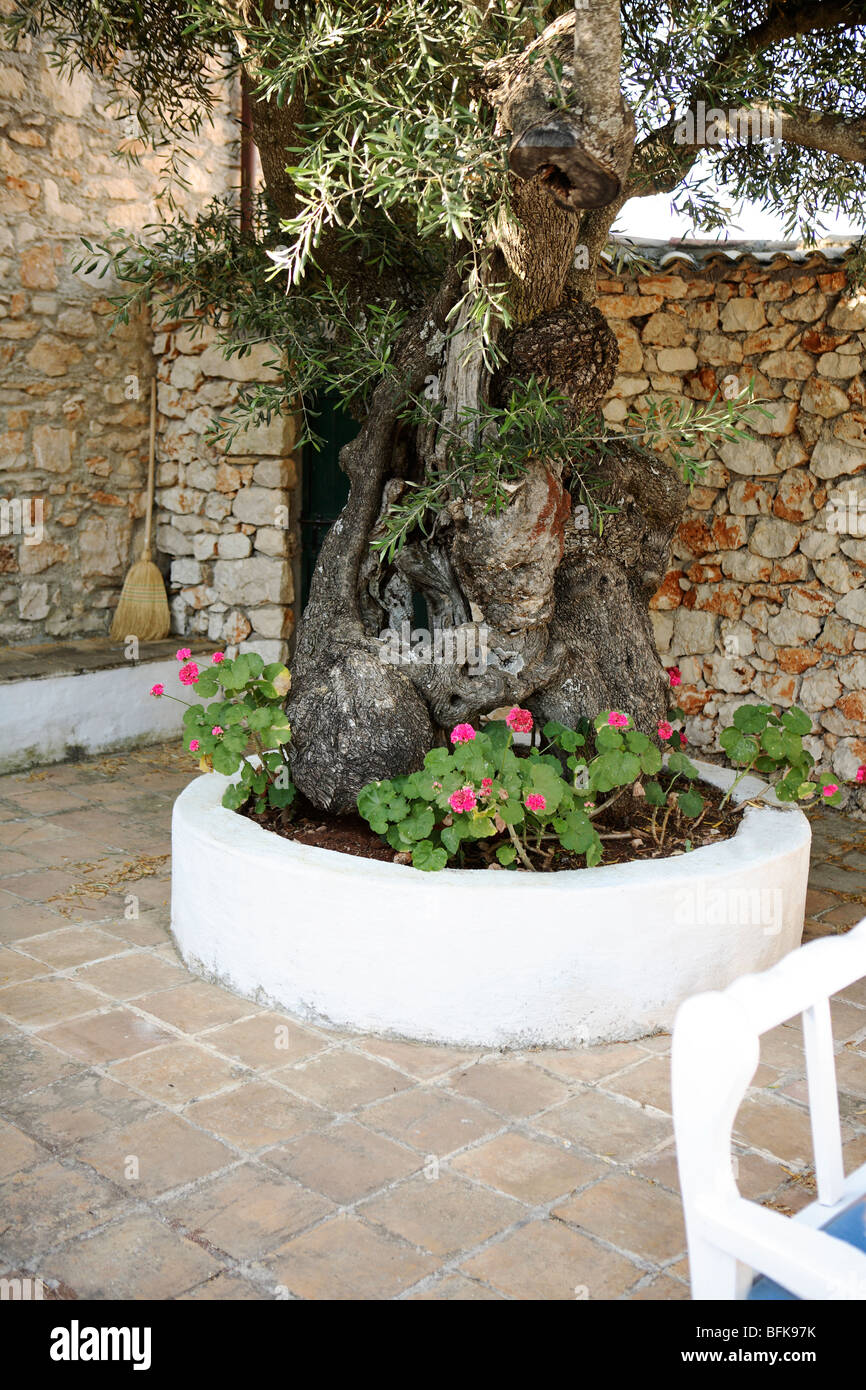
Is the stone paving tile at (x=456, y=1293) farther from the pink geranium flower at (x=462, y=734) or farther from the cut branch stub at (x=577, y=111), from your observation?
the cut branch stub at (x=577, y=111)

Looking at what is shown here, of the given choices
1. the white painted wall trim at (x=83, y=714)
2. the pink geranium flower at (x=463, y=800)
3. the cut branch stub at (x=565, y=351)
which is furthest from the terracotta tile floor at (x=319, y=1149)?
the white painted wall trim at (x=83, y=714)

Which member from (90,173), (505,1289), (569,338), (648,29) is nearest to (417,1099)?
(505,1289)

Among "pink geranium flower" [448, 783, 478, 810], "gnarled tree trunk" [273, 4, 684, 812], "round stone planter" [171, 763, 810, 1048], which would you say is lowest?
"round stone planter" [171, 763, 810, 1048]

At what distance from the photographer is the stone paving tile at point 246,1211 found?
256 cm

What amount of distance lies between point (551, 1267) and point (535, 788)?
143 centimetres

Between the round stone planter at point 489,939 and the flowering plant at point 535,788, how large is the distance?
0.16 meters

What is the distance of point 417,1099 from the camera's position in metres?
3.16

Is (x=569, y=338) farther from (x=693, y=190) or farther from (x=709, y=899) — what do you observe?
(x=709, y=899)

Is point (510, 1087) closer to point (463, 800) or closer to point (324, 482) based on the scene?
point (463, 800)

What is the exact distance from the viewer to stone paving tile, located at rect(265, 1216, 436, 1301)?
2418 mm

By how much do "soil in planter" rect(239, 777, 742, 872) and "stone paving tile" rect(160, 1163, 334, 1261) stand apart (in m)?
1.16

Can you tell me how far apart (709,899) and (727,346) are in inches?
140

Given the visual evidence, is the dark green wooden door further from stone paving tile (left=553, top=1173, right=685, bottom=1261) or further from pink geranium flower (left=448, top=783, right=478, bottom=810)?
stone paving tile (left=553, top=1173, right=685, bottom=1261)

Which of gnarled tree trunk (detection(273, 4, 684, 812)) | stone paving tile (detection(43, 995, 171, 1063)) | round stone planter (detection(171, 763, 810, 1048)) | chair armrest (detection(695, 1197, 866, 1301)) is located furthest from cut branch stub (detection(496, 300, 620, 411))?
chair armrest (detection(695, 1197, 866, 1301))
